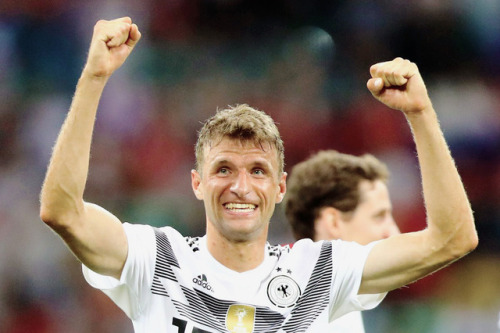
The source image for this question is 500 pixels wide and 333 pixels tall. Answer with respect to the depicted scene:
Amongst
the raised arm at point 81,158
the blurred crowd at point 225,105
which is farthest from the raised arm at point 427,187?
the blurred crowd at point 225,105

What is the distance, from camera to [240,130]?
11.1ft

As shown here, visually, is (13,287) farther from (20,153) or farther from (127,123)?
(127,123)

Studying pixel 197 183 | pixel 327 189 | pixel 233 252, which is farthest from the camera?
pixel 327 189

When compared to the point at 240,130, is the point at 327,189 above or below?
above

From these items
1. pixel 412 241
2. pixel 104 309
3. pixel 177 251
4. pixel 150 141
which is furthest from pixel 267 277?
pixel 150 141

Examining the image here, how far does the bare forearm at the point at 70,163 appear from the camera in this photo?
274cm

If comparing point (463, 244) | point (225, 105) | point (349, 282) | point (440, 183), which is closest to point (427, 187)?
point (440, 183)

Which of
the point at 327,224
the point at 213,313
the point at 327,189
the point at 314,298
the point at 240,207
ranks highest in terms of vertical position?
the point at 327,189

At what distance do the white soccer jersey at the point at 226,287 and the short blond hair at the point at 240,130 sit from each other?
0.45m

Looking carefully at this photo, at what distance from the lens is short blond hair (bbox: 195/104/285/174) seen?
11.1ft

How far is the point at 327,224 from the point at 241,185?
5.96ft

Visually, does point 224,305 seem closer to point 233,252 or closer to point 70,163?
point 233,252

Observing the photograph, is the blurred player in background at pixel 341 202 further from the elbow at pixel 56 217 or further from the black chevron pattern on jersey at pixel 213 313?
the elbow at pixel 56 217

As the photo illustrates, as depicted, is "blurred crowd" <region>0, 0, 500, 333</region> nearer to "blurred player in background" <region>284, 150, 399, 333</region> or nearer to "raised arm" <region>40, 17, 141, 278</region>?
"blurred player in background" <region>284, 150, 399, 333</region>
